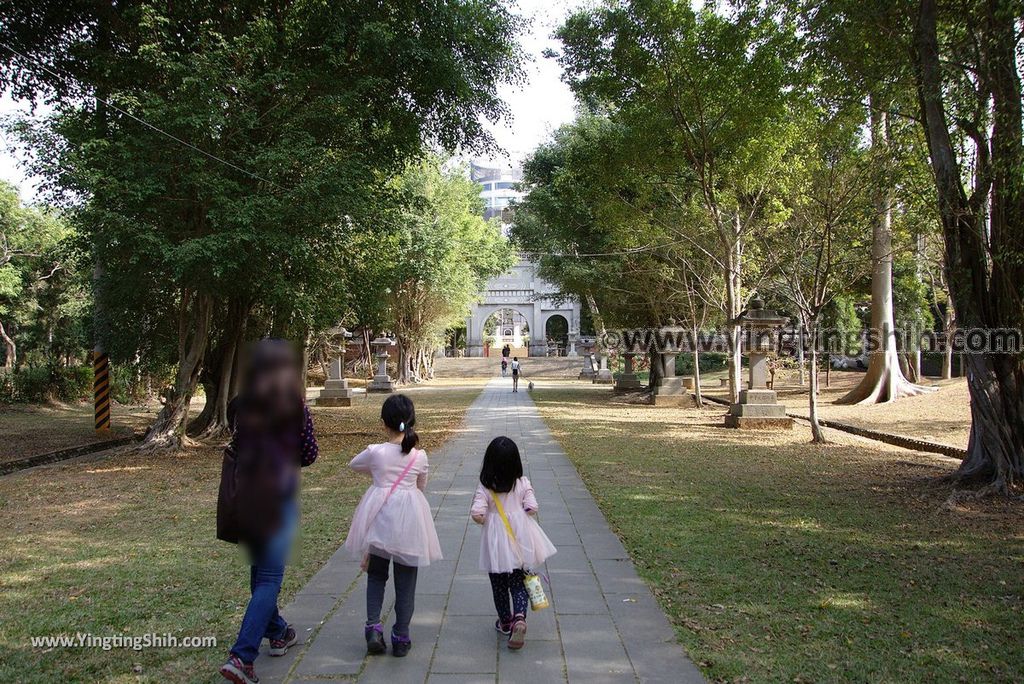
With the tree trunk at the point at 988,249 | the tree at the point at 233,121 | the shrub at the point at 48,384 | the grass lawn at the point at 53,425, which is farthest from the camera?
the shrub at the point at 48,384

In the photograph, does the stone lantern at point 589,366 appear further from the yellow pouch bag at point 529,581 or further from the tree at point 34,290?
the yellow pouch bag at point 529,581

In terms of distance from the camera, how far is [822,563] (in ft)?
17.2

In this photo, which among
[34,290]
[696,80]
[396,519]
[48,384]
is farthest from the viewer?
[34,290]

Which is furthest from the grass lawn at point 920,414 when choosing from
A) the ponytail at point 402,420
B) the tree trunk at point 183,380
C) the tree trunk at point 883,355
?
the tree trunk at point 183,380

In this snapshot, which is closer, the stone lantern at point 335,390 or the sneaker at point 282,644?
the sneaker at point 282,644

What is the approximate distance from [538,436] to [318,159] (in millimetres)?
6437

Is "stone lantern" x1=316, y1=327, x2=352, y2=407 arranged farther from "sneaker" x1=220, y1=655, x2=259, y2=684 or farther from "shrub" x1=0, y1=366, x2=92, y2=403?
"sneaker" x1=220, y1=655, x2=259, y2=684

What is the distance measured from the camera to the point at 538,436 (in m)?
13.6

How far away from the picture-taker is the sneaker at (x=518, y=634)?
11.9 ft

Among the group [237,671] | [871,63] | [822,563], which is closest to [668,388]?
[871,63]

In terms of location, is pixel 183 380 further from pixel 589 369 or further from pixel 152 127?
pixel 589 369

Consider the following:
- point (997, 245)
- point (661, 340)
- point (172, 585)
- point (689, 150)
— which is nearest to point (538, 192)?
point (661, 340)

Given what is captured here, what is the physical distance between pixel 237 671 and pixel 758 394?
43.4 feet

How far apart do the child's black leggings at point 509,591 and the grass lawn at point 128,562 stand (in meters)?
1.08
